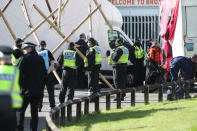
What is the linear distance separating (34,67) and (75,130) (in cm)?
Answer: 135

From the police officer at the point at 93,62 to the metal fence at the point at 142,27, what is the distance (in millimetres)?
19912

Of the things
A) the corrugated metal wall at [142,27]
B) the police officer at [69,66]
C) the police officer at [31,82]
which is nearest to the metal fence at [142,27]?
the corrugated metal wall at [142,27]

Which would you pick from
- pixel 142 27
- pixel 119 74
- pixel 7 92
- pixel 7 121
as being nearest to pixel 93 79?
pixel 119 74

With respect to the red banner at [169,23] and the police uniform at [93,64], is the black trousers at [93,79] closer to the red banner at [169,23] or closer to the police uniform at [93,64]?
the police uniform at [93,64]

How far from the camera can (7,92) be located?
6383 millimetres

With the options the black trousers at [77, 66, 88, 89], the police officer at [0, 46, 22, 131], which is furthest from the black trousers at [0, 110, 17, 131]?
the black trousers at [77, 66, 88, 89]

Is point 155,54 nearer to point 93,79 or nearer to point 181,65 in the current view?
point 181,65

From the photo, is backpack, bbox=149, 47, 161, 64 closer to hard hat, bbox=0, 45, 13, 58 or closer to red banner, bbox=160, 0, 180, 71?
red banner, bbox=160, 0, 180, 71

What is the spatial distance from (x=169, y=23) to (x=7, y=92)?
13653 mm

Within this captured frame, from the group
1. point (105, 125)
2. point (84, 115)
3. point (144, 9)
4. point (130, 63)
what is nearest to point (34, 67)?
point (105, 125)

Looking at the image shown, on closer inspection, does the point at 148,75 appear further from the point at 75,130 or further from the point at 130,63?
the point at 75,130

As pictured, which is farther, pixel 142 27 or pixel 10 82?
pixel 142 27

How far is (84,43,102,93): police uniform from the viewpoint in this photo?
15922 millimetres

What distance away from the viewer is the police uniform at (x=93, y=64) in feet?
52.2
